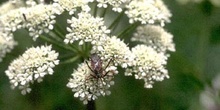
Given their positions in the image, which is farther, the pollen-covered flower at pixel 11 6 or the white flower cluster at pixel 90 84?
the pollen-covered flower at pixel 11 6

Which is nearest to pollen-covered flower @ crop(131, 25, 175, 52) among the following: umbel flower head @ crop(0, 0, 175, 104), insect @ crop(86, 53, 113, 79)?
umbel flower head @ crop(0, 0, 175, 104)

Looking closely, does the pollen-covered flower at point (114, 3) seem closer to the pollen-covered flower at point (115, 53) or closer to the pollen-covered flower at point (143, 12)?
the pollen-covered flower at point (143, 12)

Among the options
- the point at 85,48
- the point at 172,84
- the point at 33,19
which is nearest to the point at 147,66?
the point at 85,48

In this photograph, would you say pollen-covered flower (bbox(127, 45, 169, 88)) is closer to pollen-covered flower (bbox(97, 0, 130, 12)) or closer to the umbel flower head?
the umbel flower head

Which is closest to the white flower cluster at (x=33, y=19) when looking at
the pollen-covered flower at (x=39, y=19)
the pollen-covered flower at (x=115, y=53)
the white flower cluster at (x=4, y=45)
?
the pollen-covered flower at (x=39, y=19)

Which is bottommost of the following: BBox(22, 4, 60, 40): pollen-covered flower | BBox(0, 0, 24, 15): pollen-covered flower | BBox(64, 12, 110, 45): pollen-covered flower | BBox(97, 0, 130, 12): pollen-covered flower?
BBox(64, 12, 110, 45): pollen-covered flower

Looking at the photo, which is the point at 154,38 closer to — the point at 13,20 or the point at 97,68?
the point at 97,68
